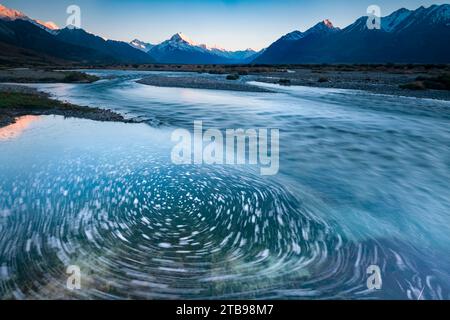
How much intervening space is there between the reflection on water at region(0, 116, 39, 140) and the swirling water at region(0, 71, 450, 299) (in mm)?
443

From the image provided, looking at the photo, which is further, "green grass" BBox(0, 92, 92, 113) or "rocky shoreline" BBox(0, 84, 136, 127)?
"green grass" BBox(0, 92, 92, 113)

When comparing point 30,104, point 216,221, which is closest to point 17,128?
point 30,104

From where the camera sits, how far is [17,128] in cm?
1700

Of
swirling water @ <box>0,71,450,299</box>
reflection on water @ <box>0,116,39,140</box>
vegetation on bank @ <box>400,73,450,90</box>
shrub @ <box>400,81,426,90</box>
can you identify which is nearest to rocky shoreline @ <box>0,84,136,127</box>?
reflection on water @ <box>0,116,39,140</box>

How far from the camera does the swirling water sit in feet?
17.7

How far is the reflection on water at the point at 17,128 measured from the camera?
1543cm

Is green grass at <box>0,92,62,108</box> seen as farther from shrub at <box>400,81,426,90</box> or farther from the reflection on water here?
shrub at <box>400,81,426,90</box>

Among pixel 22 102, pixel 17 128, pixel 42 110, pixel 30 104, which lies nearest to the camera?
pixel 17 128

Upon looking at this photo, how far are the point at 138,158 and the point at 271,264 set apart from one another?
830 centimetres

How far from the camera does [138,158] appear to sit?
1252 cm

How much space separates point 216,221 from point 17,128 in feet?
50.6

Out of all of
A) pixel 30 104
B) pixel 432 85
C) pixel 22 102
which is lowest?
pixel 30 104

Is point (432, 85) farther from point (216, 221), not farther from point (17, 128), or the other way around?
point (17, 128)
